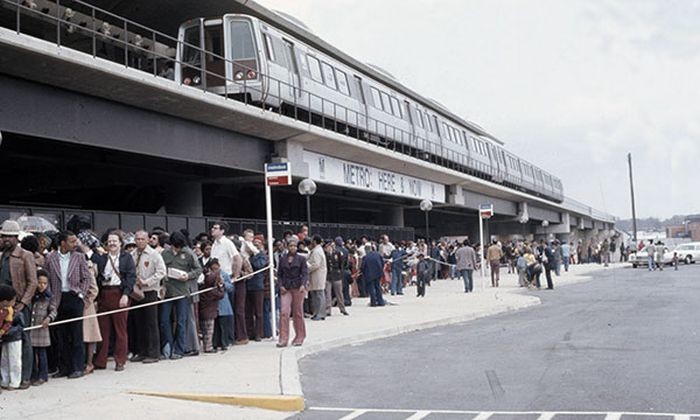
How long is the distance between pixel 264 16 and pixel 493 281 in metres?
13.8

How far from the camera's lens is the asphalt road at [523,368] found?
8.27m

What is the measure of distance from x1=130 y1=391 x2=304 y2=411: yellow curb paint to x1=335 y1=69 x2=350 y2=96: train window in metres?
22.0

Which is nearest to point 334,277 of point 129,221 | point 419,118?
point 129,221

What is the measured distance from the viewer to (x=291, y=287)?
12609mm

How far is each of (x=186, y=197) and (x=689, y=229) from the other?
140 metres

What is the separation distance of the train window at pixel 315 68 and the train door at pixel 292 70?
1.18m

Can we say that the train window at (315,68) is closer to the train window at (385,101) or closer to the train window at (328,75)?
the train window at (328,75)

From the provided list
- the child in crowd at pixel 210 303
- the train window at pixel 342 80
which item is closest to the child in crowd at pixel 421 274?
the train window at pixel 342 80

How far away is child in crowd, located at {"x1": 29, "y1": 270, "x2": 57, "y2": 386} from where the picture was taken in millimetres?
9719

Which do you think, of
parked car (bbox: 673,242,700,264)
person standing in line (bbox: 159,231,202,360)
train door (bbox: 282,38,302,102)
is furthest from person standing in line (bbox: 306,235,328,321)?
parked car (bbox: 673,242,700,264)

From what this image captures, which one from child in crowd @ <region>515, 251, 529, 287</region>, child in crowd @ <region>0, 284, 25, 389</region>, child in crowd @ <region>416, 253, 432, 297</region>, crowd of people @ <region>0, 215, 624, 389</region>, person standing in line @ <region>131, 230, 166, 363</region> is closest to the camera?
child in crowd @ <region>0, 284, 25, 389</region>

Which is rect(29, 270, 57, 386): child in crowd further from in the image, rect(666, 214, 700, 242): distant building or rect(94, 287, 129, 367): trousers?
rect(666, 214, 700, 242): distant building

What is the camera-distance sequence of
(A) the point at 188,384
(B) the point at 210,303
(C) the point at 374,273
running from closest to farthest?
(A) the point at 188,384 < (B) the point at 210,303 < (C) the point at 374,273

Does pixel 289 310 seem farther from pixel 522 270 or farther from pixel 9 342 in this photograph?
pixel 522 270
